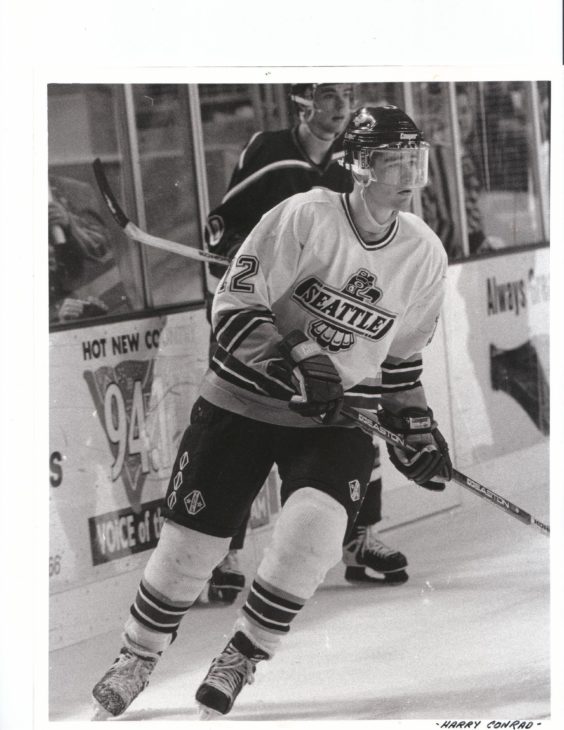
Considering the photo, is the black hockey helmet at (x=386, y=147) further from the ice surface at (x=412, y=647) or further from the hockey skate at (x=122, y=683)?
the hockey skate at (x=122, y=683)

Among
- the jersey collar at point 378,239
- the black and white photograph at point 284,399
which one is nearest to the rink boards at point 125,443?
the black and white photograph at point 284,399

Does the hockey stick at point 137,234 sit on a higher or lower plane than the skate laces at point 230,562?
higher

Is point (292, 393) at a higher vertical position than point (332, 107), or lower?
lower

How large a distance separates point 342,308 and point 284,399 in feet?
0.87

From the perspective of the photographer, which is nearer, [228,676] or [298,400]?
[298,400]

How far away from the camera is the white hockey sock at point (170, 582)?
2.52 metres

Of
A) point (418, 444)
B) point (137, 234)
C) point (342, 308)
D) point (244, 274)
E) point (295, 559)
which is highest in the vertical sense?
point (137, 234)

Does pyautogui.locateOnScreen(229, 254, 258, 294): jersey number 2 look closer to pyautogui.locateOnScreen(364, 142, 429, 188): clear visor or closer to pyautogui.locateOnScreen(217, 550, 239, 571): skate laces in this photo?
pyautogui.locateOnScreen(364, 142, 429, 188): clear visor

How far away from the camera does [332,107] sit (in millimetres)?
2686

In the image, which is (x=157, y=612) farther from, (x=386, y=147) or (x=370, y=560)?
(x=386, y=147)

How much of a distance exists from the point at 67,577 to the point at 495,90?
1710 mm

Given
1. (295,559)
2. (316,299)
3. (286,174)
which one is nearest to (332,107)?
(286,174)

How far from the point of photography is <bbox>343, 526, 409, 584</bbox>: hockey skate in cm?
278

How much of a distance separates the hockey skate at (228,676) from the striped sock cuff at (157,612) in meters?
0.15
